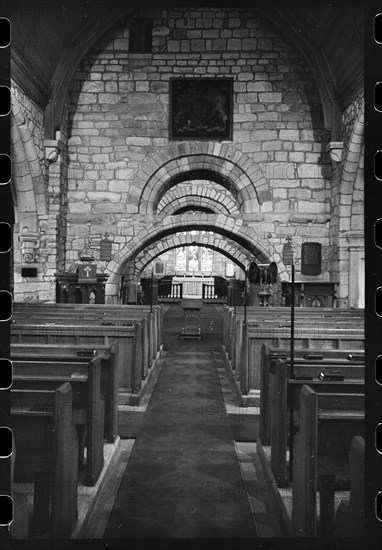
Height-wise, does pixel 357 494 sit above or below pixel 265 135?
below

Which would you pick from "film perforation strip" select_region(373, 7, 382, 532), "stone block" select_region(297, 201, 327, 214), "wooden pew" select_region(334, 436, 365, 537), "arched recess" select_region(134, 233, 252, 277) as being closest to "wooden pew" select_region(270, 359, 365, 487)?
"wooden pew" select_region(334, 436, 365, 537)

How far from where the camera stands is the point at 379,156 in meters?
1.56

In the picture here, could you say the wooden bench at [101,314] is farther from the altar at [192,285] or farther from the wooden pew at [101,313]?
the altar at [192,285]

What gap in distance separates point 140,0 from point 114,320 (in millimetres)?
4768

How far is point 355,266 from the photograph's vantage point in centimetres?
1057

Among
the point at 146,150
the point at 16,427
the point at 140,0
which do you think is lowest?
the point at 16,427

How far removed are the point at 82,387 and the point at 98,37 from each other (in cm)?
992

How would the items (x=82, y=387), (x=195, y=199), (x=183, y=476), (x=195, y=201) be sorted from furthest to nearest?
1. (x=195, y=199)
2. (x=195, y=201)
3. (x=183, y=476)
4. (x=82, y=387)

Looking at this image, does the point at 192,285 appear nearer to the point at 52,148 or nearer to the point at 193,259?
the point at 193,259

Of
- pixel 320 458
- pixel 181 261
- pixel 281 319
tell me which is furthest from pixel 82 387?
pixel 181 261

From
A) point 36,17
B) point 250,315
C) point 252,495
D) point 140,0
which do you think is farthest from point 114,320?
point 36,17

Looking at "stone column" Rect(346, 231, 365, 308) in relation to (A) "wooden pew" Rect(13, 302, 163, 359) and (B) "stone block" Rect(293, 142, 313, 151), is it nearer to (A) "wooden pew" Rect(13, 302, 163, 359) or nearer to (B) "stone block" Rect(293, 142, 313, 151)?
(B) "stone block" Rect(293, 142, 313, 151)

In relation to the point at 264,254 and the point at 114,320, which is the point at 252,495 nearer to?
the point at 114,320

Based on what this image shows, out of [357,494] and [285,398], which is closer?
[357,494]
